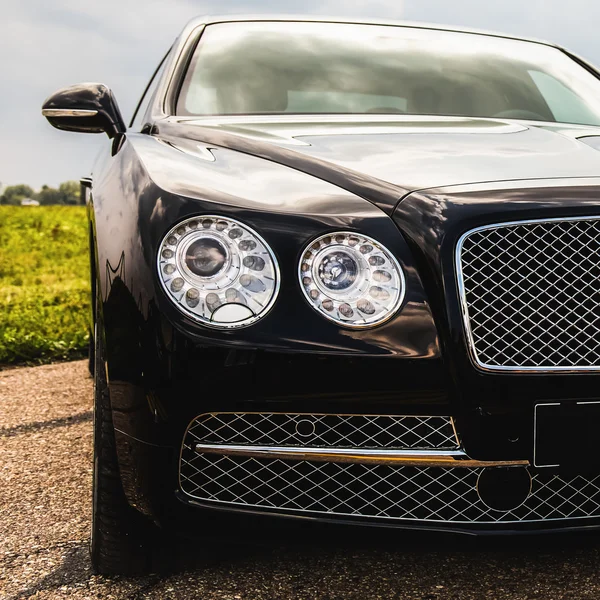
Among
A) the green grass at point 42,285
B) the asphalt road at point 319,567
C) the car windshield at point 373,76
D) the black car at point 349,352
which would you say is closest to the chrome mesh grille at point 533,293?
the black car at point 349,352

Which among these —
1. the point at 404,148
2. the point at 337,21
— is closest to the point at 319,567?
the point at 404,148

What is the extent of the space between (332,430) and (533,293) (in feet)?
1.71

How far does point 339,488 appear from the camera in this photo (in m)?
1.79

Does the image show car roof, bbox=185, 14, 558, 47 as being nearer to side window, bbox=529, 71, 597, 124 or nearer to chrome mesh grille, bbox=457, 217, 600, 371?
side window, bbox=529, 71, 597, 124

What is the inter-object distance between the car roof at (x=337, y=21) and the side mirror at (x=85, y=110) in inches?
26.1

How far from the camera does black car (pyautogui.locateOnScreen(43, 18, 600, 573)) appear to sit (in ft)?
5.59

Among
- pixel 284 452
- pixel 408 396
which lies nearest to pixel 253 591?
pixel 284 452

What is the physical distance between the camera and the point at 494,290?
5.84 feet

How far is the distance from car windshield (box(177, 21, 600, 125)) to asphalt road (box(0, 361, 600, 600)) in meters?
1.44

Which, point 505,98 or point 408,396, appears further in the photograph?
point 505,98

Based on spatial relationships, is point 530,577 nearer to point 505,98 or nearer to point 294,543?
point 294,543

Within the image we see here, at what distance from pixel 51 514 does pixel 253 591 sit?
0.89 meters

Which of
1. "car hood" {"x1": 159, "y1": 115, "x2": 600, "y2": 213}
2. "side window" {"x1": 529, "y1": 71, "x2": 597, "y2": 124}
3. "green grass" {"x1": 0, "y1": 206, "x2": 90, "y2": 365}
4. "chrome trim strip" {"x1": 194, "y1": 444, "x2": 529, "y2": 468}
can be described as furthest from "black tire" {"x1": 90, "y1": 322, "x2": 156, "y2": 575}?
"green grass" {"x1": 0, "y1": 206, "x2": 90, "y2": 365}

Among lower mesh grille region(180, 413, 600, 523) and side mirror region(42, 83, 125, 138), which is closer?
lower mesh grille region(180, 413, 600, 523)
